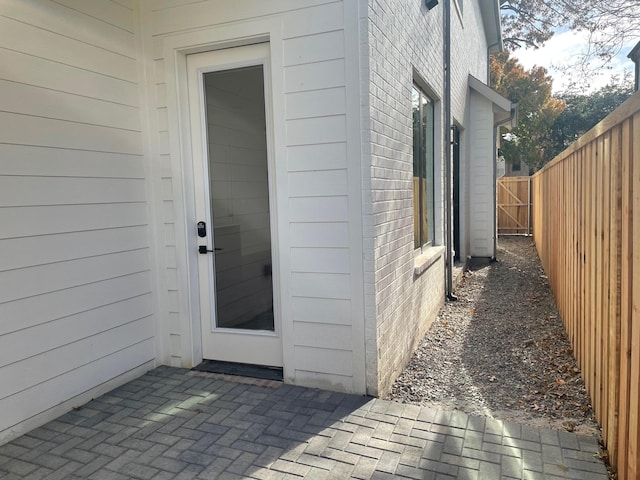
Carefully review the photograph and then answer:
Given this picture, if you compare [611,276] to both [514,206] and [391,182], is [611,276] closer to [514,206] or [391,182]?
[391,182]

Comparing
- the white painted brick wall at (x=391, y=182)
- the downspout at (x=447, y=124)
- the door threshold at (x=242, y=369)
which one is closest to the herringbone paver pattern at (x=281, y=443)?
the door threshold at (x=242, y=369)

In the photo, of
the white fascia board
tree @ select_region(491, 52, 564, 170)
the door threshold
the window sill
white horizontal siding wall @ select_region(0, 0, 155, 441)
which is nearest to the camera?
white horizontal siding wall @ select_region(0, 0, 155, 441)

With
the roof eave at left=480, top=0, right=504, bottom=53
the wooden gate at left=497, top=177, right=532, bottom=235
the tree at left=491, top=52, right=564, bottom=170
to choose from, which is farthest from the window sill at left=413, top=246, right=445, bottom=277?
the tree at left=491, top=52, right=564, bottom=170

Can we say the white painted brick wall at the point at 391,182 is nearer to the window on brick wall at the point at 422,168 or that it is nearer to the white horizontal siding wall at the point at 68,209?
the window on brick wall at the point at 422,168

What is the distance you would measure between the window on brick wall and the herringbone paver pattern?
7.81 feet

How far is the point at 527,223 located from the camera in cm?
1700

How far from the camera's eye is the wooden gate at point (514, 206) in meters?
17.2

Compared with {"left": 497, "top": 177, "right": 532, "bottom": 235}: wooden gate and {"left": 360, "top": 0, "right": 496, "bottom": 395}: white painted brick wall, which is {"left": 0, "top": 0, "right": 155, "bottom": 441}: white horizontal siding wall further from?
{"left": 497, "top": 177, "right": 532, "bottom": 235}: wooden gate

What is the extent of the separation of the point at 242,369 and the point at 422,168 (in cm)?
320

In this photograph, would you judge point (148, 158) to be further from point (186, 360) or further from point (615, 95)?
point (615, 95)

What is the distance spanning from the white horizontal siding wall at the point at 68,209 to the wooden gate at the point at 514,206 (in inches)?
621

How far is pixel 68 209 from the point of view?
3.28 meters

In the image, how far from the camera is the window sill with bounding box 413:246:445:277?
4891 mm

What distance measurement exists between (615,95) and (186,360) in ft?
108
